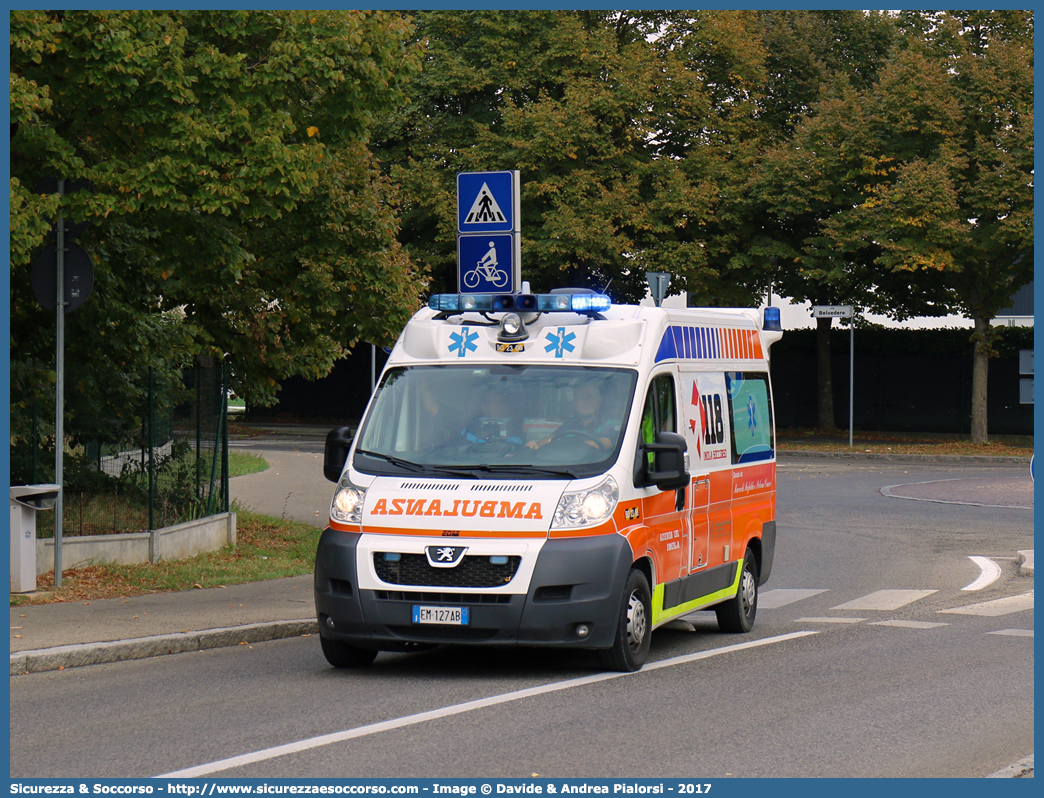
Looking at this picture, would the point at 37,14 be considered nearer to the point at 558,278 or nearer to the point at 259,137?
the point at 259,137

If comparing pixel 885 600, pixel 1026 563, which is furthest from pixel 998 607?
pixel 1026 563

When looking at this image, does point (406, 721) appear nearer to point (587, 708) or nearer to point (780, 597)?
point (587, 708)

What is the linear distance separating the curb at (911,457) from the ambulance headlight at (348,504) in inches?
986

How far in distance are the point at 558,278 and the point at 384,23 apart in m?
28.4

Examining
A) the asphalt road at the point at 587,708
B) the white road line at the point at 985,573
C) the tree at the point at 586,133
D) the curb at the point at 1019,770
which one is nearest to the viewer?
the curb at the point at 1019,770

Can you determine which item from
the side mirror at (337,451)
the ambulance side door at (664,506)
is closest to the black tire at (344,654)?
the side mirror at (337,451)

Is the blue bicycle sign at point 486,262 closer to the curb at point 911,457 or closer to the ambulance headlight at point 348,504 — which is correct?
the ambulance headlight at point 348,504

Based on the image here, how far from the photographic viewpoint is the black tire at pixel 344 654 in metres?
9.29

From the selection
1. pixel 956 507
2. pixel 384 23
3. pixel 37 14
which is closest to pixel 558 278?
pixel 956 507

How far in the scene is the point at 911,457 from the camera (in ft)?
109

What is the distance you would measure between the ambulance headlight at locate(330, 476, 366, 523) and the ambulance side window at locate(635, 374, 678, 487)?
5.98 feet

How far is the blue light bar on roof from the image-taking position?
9.84 metres

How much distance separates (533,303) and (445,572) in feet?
7.22

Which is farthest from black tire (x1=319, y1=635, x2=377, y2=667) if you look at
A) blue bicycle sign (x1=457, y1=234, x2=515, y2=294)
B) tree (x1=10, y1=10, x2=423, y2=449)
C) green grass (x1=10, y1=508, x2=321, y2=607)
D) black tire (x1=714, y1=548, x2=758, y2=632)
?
tree (x1=10, y1=10, x2=423, y2=449)
